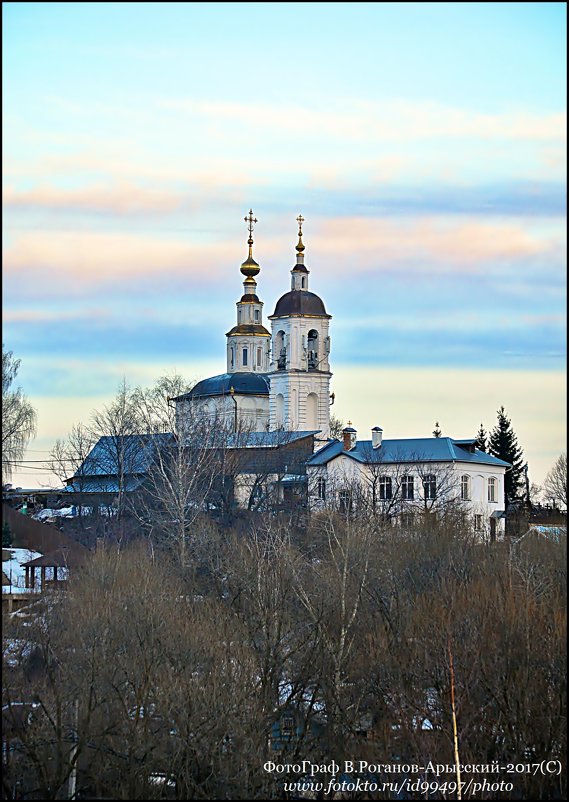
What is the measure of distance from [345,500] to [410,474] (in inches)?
177

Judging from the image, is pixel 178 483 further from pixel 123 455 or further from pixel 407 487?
pixel 407 487

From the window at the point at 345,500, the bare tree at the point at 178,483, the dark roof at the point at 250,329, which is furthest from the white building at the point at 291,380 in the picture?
the bare tree at the point at 178,483

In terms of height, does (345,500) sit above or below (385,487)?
below

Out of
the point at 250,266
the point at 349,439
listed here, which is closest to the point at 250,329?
the point at 250,266

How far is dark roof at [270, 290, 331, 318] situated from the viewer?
2815 inches

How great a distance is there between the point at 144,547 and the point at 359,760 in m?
18.1

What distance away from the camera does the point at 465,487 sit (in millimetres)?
53625

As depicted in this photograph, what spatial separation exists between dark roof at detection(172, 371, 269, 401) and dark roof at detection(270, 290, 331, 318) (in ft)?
17.0

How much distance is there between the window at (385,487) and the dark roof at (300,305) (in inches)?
790

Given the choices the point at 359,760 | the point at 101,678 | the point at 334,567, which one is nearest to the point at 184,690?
the point at 101,678

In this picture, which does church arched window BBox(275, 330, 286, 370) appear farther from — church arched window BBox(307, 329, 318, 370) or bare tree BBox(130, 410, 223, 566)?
bare tree BBox(130, 410, 223, 566)

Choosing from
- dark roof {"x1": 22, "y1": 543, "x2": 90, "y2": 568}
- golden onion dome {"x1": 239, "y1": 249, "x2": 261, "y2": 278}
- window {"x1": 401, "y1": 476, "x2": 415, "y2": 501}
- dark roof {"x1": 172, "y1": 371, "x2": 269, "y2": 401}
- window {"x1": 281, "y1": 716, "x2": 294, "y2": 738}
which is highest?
golden onion dome {"x1": 239, "y1": 249, "x2": 261, "y2": 278}

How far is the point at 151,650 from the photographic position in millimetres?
22719

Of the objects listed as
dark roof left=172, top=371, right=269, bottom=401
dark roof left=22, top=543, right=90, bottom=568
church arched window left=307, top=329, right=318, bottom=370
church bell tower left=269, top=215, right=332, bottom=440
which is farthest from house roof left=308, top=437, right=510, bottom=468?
dark roof left=22, top=543, right=90, bottom=568
